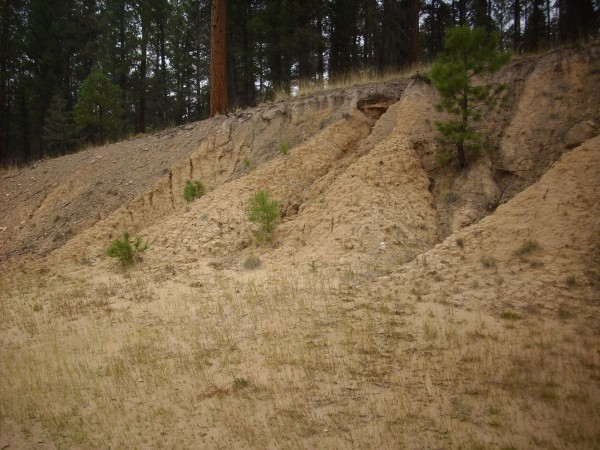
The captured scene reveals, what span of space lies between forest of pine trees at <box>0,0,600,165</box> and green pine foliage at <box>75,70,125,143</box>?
5 cm

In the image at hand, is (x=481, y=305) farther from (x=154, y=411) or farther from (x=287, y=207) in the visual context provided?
(x=287, y=207)

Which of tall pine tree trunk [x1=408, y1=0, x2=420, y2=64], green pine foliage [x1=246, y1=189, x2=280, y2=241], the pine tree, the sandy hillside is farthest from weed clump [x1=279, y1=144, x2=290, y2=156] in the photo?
the pine tree

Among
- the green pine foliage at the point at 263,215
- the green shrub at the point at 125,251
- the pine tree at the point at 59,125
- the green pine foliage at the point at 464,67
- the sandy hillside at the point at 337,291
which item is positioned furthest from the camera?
the pine tree at the point at 59,125

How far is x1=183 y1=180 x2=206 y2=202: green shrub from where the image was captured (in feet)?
36.9

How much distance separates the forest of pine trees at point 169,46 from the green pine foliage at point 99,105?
0.05m

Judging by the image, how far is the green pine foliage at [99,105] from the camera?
19422 millimetres

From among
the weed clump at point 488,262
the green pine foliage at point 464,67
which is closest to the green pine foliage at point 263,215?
the green pine foliage at point 464,67

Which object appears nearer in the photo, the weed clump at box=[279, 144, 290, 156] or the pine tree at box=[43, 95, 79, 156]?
the weed clump at box=[279, 144, 290, 156]

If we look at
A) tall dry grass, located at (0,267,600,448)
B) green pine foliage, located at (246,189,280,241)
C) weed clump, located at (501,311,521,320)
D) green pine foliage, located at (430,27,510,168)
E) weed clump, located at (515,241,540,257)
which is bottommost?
tall dry grass, located at (0,267,600,448)

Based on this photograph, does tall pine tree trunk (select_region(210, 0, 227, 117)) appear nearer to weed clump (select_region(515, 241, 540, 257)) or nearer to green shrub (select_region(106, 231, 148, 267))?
green shrub (select_region(106, 231, 148, 267))

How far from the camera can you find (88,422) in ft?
14.2

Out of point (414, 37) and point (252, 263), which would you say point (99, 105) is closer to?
point (414, 37)

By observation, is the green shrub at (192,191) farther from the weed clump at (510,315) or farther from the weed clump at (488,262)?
the weed clump at (510,315)

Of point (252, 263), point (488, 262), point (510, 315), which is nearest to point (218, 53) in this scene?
point (252, 263)
